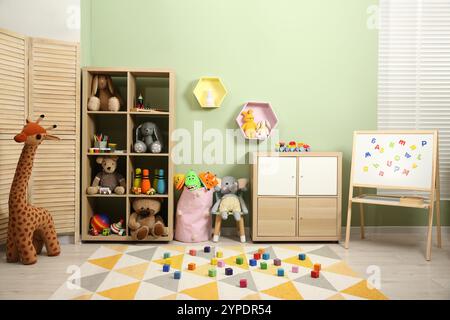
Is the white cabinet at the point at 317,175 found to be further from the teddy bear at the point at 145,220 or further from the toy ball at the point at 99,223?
the toy ball at the point at 99,223

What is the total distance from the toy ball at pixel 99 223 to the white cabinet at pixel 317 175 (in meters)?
1.60

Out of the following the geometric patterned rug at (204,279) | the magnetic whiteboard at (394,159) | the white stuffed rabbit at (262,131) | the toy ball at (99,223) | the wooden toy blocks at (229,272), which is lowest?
the geometric patterned rug at (204,279)

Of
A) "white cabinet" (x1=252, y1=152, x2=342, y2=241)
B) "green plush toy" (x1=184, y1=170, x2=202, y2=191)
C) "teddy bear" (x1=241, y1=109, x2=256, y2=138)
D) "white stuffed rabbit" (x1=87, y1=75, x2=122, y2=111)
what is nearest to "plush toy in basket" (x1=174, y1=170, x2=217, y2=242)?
"green plush toy" (x1=184, y1=170, x2=202, y2=191)

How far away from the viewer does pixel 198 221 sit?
3.13 metres

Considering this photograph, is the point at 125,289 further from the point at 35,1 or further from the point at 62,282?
the point at 35,1

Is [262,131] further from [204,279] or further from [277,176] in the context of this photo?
[204,279]

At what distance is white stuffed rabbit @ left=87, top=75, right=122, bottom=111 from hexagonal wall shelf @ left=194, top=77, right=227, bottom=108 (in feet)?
2.22

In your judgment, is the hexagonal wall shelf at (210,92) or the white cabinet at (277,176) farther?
the hexagonal wall shelf at (210,92)

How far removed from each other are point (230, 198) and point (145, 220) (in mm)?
706

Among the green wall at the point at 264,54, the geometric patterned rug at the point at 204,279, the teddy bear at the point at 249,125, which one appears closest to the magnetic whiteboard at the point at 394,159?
the green wall at the point at 264,54

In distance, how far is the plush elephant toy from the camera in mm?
3090

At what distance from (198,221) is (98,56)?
1.66 metres

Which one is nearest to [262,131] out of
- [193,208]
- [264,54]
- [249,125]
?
[249,125]

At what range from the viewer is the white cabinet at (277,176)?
308cm
